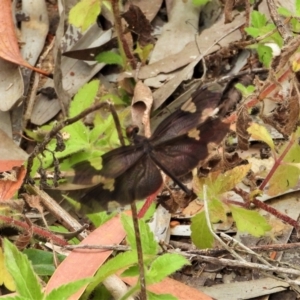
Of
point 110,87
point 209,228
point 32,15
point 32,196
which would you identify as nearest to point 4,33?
point 32,15

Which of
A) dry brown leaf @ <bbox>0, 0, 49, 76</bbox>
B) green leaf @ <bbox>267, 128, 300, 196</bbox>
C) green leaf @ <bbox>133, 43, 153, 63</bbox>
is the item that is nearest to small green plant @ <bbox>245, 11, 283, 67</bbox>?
green leaf @ <bbox>133, 43, 153, 63</bbox>

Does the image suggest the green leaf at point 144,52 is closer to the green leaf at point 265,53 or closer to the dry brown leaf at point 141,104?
the dry brown leaf at point 141,104

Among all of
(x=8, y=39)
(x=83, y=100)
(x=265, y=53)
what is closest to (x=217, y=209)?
(x=83, y=100)

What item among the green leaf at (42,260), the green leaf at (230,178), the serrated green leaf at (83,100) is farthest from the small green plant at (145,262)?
the serrated green leaf at (83,100)

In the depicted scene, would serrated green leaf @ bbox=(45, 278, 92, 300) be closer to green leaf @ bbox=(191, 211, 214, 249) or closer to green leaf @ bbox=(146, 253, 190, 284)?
green leaf @ bbox=(146, 253, 190, 284)

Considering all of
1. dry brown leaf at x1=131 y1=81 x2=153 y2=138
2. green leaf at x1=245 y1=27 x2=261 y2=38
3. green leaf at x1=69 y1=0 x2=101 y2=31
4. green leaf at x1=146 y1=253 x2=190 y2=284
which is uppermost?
green leaf at x1=69 y1=0 x2=101 y2=31

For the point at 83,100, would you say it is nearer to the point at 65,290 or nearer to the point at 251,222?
the point at 251,222
